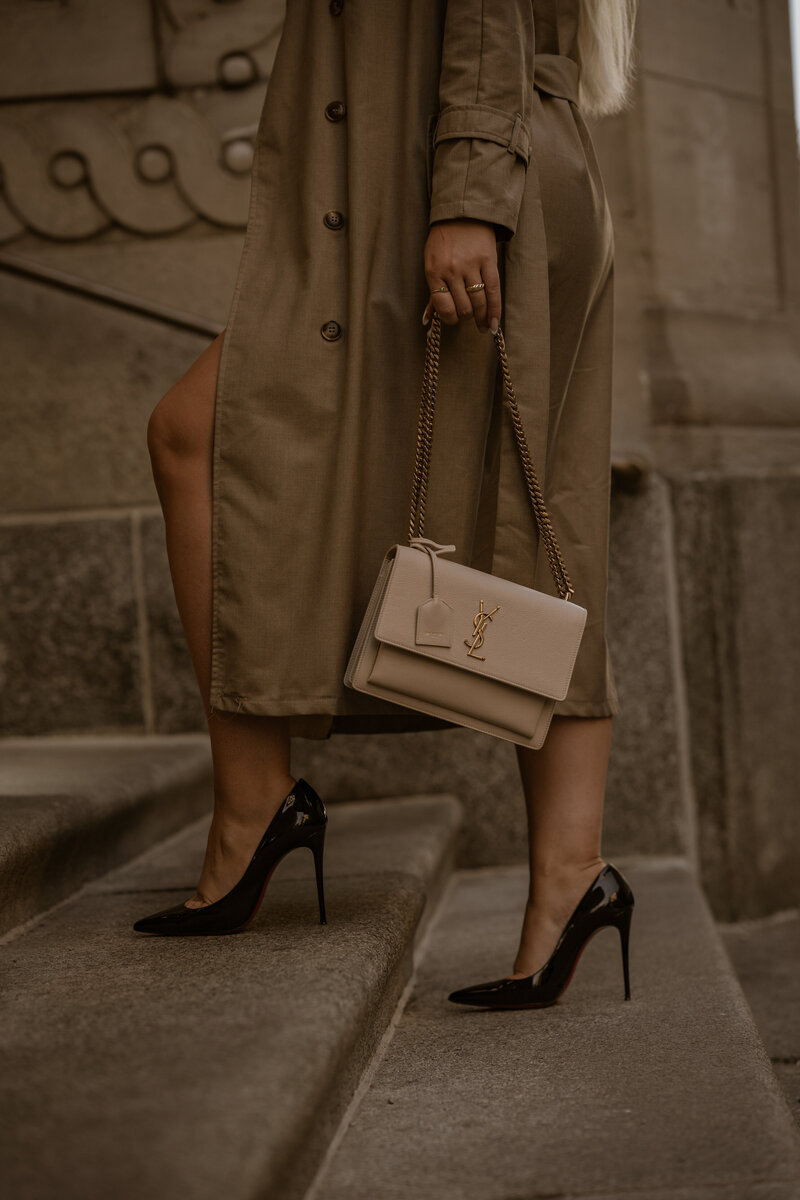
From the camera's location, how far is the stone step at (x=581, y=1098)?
1291 millimetres

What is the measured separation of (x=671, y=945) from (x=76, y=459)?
1.94 m

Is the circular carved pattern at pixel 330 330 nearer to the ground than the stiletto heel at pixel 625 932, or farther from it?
farther from it

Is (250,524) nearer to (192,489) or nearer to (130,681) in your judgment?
(192,489)

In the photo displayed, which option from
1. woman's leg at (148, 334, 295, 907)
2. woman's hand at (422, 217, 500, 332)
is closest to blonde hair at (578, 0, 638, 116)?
woman's hand at (422, 217, 500, 332)

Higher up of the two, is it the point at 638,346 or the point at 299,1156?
the point at 638,346

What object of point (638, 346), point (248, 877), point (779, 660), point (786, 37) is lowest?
point (248, 877)

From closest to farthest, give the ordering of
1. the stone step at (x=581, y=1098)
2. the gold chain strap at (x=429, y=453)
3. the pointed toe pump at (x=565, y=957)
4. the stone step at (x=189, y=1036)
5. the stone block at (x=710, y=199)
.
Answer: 1. the stone step at (x=189, y=1036)
2. the stone step at (x=581, y=1098)
3. the gold chain strap at (x=429, y=453)
4. the pointed toe pump at (x=565, y=957)
5. the stone block at (x=710, y=199)

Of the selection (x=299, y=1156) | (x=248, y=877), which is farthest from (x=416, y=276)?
(x=299, y=1156)

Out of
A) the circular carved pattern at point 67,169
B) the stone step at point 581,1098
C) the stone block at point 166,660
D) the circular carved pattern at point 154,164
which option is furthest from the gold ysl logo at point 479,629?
the circular carved pattern at point 67,169

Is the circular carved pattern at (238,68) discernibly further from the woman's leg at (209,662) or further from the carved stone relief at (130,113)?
the woman's leg at (209,662)

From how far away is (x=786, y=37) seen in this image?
3443mm

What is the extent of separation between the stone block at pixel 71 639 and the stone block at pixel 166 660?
45mm

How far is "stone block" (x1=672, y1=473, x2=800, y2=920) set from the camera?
3.17 metres

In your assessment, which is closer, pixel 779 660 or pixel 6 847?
pixel 6 847
